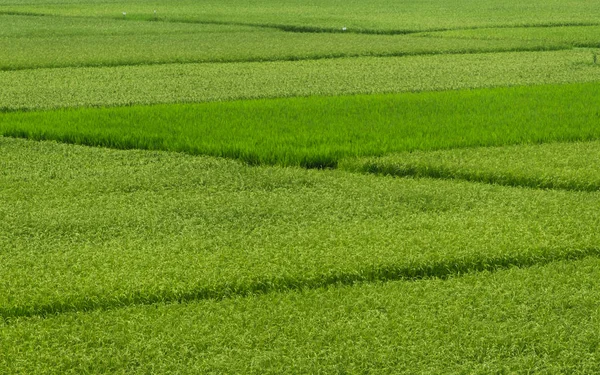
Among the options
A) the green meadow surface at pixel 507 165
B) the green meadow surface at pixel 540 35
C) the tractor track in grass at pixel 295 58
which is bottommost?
the green meadow surface at pixel 540 35

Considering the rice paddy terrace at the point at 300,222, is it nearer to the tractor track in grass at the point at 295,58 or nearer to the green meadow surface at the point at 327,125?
the green meadow surface at the point at 327,125

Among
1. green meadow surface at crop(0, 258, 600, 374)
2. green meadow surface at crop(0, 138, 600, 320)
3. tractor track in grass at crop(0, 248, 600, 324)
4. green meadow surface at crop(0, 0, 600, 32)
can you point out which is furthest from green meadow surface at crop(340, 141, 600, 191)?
green meadow surface at crop(0, 0, 600, 32)

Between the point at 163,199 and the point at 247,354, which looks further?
the point at 163,199

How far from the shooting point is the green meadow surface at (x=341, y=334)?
12.0 feet

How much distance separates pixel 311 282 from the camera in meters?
4.52

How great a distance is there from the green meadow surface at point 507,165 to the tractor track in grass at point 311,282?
5.35ft

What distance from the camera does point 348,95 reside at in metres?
10.7

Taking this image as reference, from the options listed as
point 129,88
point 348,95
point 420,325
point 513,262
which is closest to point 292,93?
point 348,95

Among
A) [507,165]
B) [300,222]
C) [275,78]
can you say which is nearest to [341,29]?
[275,78]

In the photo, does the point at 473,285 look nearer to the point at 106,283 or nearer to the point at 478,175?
the point at 106,283

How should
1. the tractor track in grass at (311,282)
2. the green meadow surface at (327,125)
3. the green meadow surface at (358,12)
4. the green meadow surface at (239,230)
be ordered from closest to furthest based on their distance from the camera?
the tractor track in grass at (311,282) → the green meadow surface at (239,230) → the green meadow surface at (327,125) → the green meadow surface at (358,12)

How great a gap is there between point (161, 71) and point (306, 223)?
813cm

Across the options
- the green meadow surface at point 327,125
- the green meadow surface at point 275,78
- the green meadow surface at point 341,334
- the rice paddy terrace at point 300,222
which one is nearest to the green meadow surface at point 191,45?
the green meadow surface at point 275,78

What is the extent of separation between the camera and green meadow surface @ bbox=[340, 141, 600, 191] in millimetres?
6602
